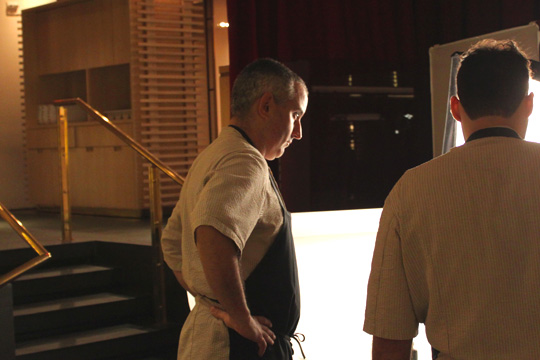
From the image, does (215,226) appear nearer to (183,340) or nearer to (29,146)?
(183,340)

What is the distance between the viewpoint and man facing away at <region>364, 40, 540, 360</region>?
1096 mm

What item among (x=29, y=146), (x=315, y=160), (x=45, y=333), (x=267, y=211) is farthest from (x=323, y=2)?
(x=29, y=146)

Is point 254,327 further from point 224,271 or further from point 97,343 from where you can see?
point 97,343

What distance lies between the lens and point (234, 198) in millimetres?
1549

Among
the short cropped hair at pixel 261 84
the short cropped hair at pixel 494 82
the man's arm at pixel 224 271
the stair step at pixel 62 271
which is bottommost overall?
the stair step at pixel 62 271

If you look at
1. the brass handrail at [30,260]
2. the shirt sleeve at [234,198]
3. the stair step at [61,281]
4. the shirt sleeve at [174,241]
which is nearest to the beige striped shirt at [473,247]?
the shirt sleeve at [234,198]

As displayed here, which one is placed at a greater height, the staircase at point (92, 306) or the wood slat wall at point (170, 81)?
the wood slat wall at point (170, 81)

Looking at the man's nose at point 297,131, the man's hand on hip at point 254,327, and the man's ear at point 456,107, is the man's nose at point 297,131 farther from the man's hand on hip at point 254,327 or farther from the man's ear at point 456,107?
the man's ear at point 456,107

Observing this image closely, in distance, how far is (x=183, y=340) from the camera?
1744mm

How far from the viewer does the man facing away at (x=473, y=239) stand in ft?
3.59

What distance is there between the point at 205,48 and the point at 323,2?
2.90m

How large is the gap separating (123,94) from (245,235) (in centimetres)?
665

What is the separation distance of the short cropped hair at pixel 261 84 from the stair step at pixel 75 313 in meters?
2.94

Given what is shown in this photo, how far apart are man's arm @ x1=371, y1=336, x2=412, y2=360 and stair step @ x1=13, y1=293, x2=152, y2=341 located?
11.1 feet
